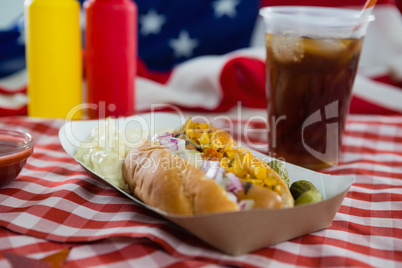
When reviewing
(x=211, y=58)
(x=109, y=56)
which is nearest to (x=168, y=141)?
(x=109, y=56)

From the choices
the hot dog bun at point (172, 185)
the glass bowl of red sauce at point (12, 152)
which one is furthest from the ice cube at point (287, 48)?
the glass bowl of red sauce at point (12, 152)

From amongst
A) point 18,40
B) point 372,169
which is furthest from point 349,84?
point 18,40

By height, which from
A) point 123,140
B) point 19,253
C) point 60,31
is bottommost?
point 19,253

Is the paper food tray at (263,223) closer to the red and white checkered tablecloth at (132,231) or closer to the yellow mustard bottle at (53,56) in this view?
the red and white checkered tablecloth at (132,231)

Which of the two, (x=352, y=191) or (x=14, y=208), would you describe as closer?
(x=14, y=208)

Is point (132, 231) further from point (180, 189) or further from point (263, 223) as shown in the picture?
point (263, 223)

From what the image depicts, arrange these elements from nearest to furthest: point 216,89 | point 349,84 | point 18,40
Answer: point 349,84, point 216,89, point 18,40

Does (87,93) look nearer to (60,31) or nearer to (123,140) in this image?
(60,31)

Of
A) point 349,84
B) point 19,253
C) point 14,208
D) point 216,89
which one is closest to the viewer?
point 19,253
